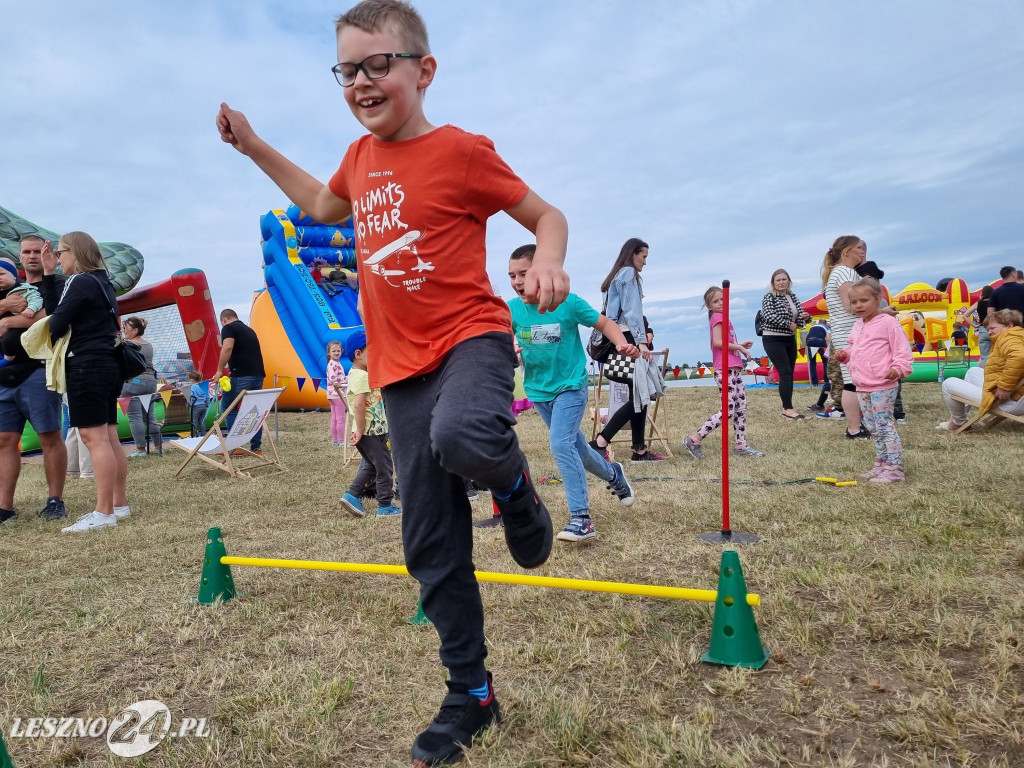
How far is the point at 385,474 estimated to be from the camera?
5.82m

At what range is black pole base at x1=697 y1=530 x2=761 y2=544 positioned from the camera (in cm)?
391

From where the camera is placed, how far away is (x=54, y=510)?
5918 millimetres

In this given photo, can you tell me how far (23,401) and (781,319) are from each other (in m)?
7.81

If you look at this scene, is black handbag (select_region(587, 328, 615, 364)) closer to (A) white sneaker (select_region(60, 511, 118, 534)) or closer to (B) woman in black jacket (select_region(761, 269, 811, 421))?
(B) woman in black jacket (select_region(761, 269, 811, 421))

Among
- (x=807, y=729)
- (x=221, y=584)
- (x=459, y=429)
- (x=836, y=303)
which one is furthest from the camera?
(x=836, y=303)

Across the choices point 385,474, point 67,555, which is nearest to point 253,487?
point 385,474

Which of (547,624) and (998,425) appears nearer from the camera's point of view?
(547,624)

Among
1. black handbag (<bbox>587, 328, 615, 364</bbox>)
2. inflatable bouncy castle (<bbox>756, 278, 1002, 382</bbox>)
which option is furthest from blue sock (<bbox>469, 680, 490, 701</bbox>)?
inflatable bouncy castle (<bbox>756, 278, 1002, 382</bbox>)

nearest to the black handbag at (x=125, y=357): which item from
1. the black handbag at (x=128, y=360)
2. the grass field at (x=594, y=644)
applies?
the black handbag at (x=128, y=360)

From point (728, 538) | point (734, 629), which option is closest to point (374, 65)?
point (734, 629)

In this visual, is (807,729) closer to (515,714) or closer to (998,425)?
(515,714)

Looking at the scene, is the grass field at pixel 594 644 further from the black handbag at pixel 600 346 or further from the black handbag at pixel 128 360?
the black handbag at pixel 600 346

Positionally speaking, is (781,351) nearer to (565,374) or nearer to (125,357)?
(565,374)

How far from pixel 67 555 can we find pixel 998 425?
9424 mm
